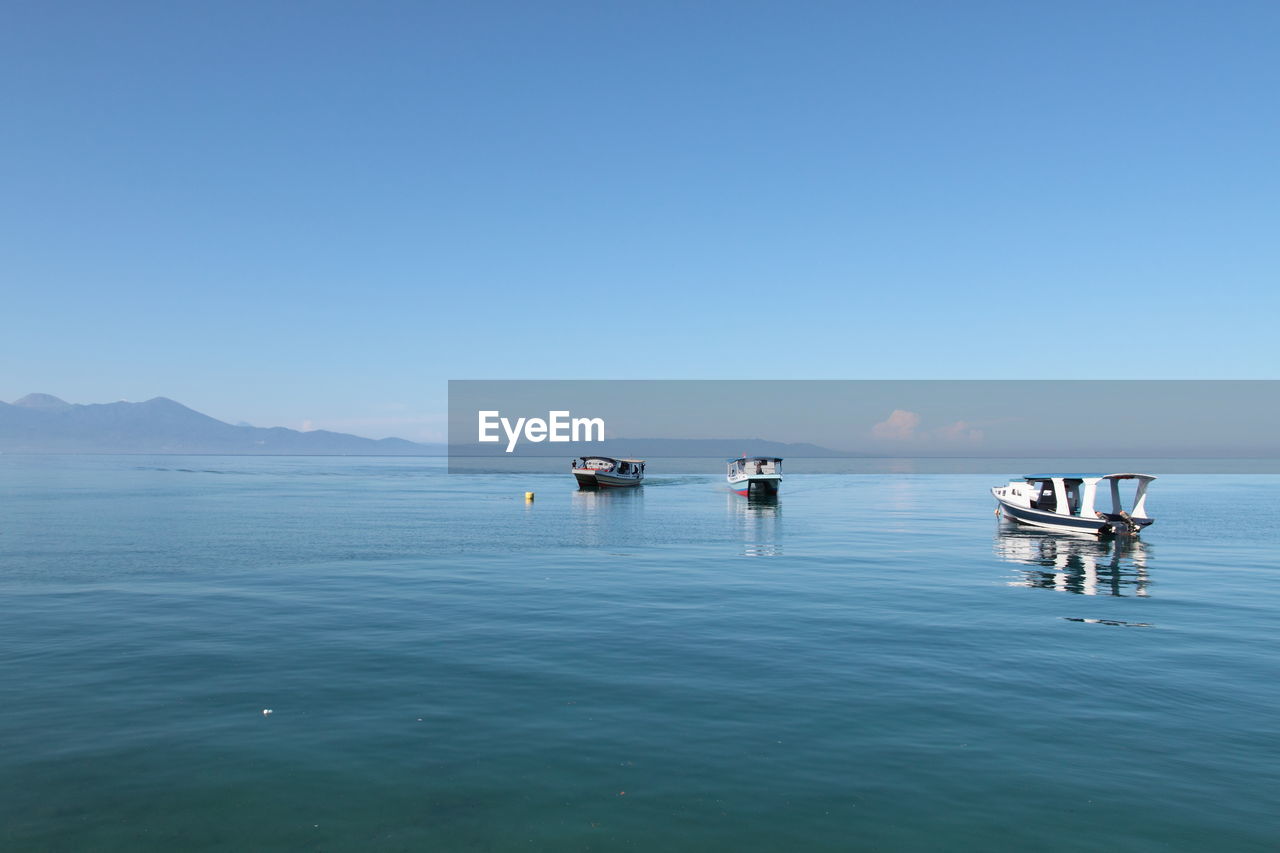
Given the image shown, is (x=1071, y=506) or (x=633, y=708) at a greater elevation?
(x=1071, y=506)

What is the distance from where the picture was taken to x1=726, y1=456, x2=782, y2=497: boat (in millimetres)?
109000

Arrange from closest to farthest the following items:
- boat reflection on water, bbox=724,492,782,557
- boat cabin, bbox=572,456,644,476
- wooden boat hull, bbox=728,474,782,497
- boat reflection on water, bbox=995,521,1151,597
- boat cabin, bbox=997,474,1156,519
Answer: boat reflection on water, bbox=995,521,1151,597 → boat reflection on water, bbox=724,492,782,557 → boat cabin, bbox=997,474,1156,519 → wooden boat hull, bbox=728,474,782,497 → boat cabin, bbox=572,456,644,476

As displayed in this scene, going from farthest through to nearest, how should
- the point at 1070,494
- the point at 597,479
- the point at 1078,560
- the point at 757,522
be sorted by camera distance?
1. the point at 597,479
2. the point at 757,522
3. the point at 1070,494
4. the point at 1078,560

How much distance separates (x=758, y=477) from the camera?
109 meters

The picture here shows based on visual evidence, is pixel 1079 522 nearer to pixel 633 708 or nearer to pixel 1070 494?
pixel 1070 494

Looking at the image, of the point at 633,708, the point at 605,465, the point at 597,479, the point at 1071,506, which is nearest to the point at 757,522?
the point at 1071,506

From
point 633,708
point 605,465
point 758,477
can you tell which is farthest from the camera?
A: point 605,465

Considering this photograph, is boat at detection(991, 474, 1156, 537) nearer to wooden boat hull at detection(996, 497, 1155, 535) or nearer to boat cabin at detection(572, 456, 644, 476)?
wooden boat hull at detection(996, 497, 1155, 535)

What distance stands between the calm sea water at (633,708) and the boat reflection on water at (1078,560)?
617 mm

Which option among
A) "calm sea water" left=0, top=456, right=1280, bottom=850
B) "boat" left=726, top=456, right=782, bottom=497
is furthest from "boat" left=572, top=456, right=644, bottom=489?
"calm sea water" left=0, top=456, right=1280, bottom=850

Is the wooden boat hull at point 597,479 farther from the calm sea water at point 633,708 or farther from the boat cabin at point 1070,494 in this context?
the calm sea water at point 633,708

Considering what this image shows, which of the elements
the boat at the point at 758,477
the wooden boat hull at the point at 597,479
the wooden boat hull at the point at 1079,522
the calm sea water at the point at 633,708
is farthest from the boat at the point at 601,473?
the calm sea water at the point at 633,708

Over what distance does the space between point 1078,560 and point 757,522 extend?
31411mm

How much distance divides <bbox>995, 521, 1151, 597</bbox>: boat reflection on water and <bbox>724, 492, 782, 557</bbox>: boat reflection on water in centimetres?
1499
